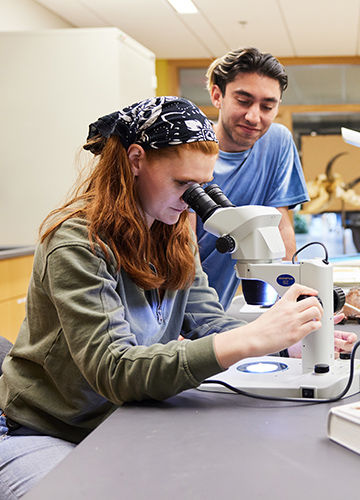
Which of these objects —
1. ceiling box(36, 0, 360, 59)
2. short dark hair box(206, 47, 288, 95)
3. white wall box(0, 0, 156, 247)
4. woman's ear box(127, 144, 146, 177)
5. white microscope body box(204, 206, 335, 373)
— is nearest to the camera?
white microscope body box(204, 206, 335, 373)

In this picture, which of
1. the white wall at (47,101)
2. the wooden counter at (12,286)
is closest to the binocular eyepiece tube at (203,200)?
the wooden counter at (12,286)

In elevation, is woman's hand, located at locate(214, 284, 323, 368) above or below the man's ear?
below

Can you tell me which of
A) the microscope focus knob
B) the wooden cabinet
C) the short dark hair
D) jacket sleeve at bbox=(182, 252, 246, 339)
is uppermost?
the short dark hair

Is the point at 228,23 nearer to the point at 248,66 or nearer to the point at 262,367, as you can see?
the point at 248,66

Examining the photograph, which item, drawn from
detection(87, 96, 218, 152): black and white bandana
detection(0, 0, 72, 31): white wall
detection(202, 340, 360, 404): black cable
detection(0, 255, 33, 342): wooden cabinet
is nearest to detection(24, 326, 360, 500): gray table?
detection(202, 340, 360, 404): black cable

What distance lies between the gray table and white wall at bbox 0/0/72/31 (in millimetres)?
4251

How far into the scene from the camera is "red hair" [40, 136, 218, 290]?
1.18 m

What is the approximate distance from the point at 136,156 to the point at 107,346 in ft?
1.30

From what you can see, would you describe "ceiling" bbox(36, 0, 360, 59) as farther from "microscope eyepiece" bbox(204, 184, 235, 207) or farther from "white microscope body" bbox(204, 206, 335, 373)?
"white microscope body" bbox(204, 206, 335, 373)

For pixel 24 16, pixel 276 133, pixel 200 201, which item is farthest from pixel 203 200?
pixel 24 16

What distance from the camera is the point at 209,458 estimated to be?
821 mm

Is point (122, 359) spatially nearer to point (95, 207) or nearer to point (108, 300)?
point (108, 300)

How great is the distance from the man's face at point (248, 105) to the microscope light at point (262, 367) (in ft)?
3.01

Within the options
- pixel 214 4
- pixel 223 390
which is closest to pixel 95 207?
pixel 223 390
